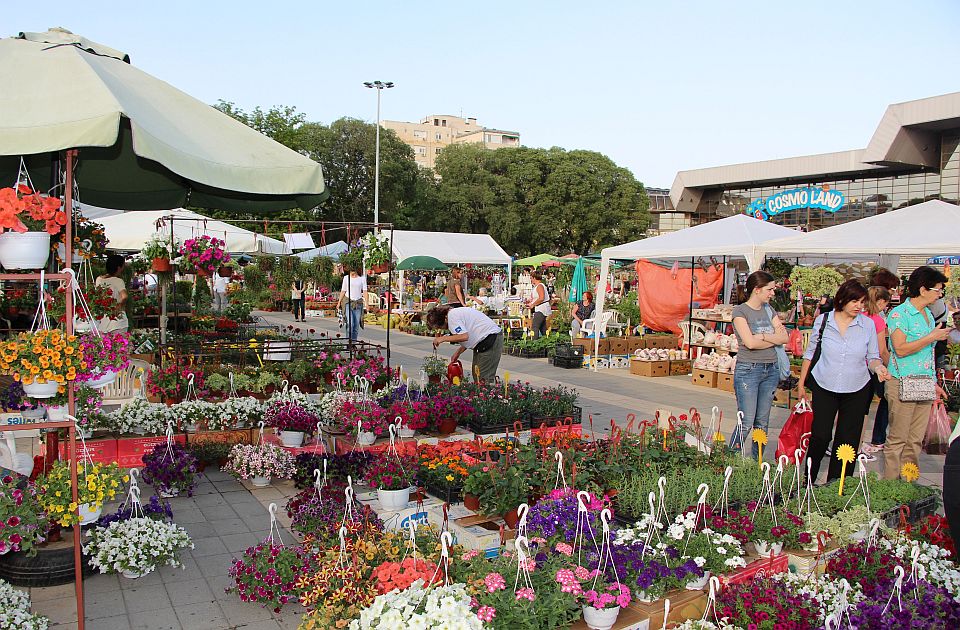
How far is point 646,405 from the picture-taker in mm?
9492

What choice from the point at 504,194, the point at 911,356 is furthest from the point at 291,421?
the point at 504,194

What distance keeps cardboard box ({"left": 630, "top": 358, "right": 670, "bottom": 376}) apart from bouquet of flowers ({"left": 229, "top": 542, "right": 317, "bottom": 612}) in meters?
9.35

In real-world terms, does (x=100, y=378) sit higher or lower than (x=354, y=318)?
higher

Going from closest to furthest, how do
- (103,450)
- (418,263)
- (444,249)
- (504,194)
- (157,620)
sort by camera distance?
(157,620) < (103,450) < (418,263) < (444,249) < (504,194)

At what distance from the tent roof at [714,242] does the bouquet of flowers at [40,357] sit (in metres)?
8.69

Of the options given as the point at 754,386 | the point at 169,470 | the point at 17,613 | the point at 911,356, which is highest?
the point at 911,356

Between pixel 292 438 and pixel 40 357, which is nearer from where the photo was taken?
pixel 40 357

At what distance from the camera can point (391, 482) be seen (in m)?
4.60

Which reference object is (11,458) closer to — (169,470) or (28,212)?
(169,470)

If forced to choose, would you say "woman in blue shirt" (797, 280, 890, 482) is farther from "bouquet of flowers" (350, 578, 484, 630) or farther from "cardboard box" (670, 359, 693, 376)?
"cardboard box" (670, 359, 693, 376)

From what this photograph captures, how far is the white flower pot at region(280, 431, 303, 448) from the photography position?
6.09 metres

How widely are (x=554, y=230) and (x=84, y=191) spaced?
3757 cm

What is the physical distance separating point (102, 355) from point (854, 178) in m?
35.0

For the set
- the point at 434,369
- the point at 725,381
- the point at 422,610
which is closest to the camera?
the point at 422,610
